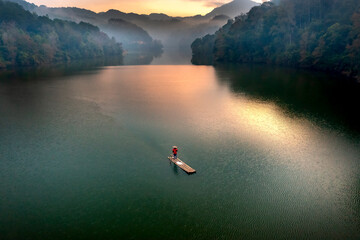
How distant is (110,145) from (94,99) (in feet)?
86.5

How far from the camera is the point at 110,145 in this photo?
33250 mm

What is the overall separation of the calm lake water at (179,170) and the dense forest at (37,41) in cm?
8146

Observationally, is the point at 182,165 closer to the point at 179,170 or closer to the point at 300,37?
the point at 179,170

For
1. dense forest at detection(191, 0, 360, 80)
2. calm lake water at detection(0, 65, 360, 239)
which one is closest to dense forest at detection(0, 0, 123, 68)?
calm lake water at detection(0, 65, 360, 239)

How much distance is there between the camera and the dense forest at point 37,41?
12225 cm

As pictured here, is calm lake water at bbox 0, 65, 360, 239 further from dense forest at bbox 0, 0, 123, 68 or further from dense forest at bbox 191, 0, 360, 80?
dense forest at bbox 0, 0, 123, 68

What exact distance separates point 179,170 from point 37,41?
13918 centimetres

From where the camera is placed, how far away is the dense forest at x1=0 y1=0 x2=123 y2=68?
12225cm

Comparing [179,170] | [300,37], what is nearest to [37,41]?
[300,37]

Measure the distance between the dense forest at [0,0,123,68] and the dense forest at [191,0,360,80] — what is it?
83804mm

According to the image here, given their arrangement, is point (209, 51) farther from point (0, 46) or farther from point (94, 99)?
point (94, 99)

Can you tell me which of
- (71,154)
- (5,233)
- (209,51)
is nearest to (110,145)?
(71,154)

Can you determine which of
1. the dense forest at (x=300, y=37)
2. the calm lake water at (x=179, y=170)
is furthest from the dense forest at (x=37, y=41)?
the dense forest at (x=300, y=37)

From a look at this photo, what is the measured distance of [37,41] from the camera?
13938cm
